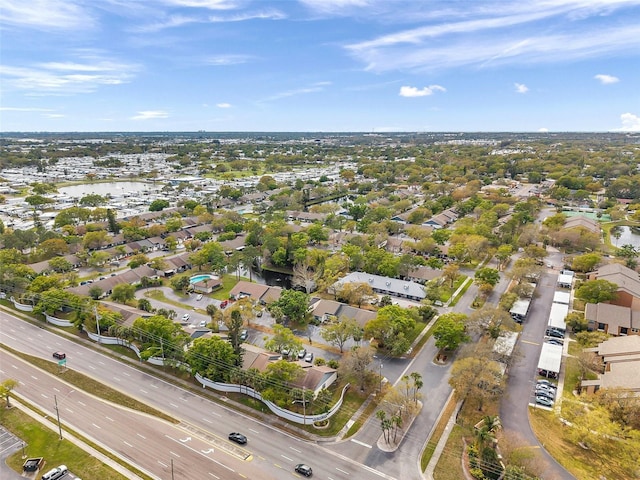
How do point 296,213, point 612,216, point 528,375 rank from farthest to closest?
point 296,213 < point 612,216 < point 528,375

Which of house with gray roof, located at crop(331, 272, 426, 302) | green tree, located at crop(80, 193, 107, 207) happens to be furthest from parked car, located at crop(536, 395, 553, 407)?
green tree, located at crop(80, 193, 107, 207)

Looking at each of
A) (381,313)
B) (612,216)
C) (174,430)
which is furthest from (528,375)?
(612,216)

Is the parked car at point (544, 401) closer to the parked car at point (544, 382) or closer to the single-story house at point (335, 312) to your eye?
the parked car at point (544, 382)

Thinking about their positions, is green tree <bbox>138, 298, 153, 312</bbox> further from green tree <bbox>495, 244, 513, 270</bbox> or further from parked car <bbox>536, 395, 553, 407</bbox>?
green tree <bbox>495, 244, 513, 270</bbox>

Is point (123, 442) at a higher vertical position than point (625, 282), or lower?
lower

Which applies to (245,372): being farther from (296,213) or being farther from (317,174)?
(317,174)
